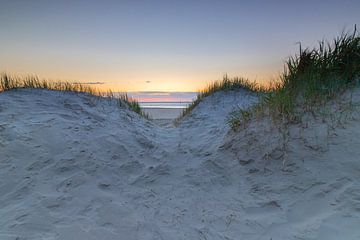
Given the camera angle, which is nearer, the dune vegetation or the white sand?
the white sand

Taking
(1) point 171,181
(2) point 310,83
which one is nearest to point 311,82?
(2) point 310,83

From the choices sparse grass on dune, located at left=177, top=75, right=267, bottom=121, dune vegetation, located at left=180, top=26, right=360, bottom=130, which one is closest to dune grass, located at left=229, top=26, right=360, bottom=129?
dune vegetation, located at left=180, top=26, right=360, bottom=130

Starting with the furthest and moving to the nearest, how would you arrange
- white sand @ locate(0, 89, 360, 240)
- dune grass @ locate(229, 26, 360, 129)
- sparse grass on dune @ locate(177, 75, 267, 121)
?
sparse grass on dune @ locate(177, 75, 267, 121) → dune grass @ locate(229, 26, 360, 129) → white sand @ locate(0, 89, 360, 240)

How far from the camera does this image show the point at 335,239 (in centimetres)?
235

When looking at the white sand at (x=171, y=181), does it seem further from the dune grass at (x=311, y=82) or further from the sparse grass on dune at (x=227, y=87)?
the sparse grass on dune at (x=227, y=87)

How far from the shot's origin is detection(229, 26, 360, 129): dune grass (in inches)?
166

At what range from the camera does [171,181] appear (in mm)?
3738

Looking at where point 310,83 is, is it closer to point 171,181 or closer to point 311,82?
point 311,82

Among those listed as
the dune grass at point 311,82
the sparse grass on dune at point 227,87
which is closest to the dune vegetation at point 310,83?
the dune grass at point 311,82

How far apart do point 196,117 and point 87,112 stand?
99.8 inches

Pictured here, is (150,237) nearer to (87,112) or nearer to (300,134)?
(300,134)

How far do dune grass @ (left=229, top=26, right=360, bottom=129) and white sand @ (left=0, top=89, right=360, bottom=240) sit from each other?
34cm

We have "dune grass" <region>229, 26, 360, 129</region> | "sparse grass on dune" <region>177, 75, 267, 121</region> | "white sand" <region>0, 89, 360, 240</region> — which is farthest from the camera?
"sparse grass on dune" <region>177, 75, 267, 121</region>

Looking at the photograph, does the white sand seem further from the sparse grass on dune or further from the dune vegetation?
the sparse grass on dune
